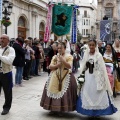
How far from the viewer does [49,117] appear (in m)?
5.74

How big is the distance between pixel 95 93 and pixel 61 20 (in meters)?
2.44

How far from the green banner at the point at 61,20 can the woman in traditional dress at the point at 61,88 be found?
1.18m

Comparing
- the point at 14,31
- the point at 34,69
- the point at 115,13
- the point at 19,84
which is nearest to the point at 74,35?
the point at 34,69

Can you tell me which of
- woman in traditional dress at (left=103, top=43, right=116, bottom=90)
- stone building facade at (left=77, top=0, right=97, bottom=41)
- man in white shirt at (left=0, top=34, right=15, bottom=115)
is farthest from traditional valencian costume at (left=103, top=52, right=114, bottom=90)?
stone building facade at (left=77, top=0, right=97, bottom=41)

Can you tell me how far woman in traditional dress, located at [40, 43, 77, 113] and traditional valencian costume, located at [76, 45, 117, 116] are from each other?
21 cm

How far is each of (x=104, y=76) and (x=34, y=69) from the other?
23.6ft

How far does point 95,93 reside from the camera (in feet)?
17.9

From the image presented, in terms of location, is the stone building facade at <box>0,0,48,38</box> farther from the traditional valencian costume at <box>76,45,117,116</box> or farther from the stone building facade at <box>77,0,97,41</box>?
the stone building facade at <box>77,0,97,41</box>

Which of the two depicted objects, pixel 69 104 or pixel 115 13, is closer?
pixel 69 104

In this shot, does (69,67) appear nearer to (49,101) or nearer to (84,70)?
(84,70)

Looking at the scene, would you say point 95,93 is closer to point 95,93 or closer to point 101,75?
point 95,93

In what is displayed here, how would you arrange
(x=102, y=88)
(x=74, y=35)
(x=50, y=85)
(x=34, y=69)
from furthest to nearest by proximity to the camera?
(x=74, y=35)
(x=34, y=69)
(x=50, y=85)
(x=102, y=88)

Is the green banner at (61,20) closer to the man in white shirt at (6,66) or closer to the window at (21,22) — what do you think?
the man in white shirt at (6,66)

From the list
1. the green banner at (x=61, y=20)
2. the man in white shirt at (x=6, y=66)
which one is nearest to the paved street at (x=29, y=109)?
the man in white shirt at (x=6, y=66)
